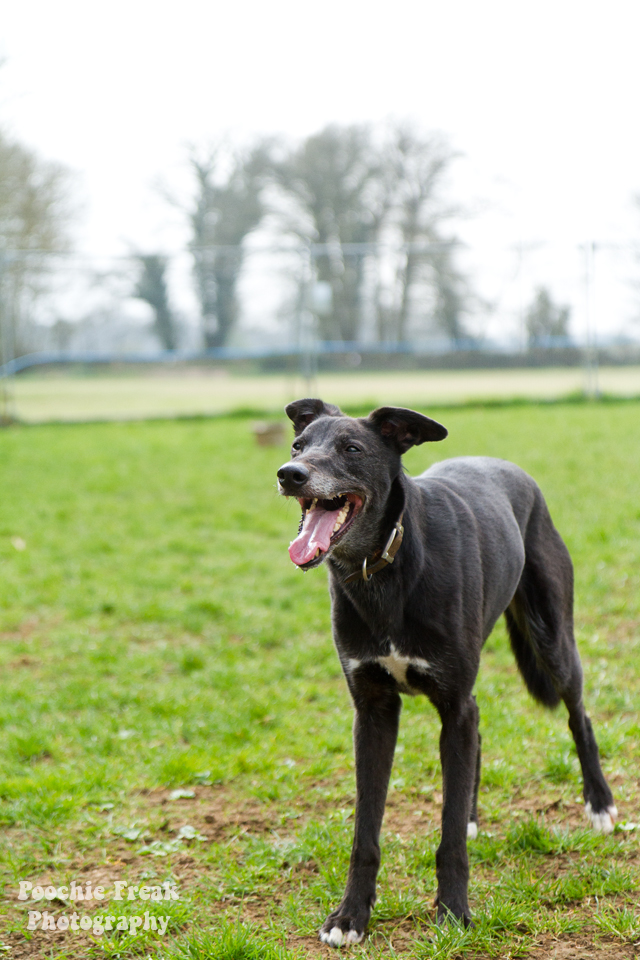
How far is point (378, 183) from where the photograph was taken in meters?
26.2

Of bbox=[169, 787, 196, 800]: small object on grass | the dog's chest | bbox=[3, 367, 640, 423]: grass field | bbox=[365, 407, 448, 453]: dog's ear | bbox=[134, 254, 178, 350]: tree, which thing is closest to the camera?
the dog's chest

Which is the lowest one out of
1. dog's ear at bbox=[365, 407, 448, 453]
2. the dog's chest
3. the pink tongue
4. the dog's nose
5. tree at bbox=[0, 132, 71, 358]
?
the dog's chest

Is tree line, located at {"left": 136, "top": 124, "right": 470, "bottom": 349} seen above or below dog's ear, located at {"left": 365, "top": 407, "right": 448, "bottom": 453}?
above

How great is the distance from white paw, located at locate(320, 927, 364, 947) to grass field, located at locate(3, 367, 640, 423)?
38.9 ft

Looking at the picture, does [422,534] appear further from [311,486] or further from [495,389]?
[495,389]

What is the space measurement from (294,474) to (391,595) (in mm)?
560

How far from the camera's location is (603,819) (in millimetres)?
3191

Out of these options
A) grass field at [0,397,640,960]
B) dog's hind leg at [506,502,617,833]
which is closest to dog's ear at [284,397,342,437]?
dog's hind leg at [506,502,617,833]

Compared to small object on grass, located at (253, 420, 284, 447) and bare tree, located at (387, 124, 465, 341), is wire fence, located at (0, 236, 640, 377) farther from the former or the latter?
bare tree, located at (387, 124, 465, 341)

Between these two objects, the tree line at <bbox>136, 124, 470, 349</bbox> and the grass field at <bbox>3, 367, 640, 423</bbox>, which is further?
the tree line at <bbox>136, 124, 470, 349</bbox>

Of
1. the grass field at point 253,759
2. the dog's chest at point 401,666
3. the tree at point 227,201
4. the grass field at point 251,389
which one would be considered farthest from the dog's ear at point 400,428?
the tree at point 227,201

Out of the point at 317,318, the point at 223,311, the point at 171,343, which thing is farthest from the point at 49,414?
the point at 317,318

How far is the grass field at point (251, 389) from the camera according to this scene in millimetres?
14445

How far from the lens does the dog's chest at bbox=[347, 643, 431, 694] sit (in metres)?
2.74
